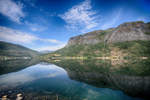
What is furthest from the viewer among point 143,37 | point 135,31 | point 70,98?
point 135,31

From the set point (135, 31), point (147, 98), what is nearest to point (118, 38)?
point (135, 31)

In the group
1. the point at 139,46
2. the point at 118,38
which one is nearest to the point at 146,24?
the point at 118,38

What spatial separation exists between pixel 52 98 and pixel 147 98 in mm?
17464

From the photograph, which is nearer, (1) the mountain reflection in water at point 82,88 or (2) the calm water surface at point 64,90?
(2) the calm water surface at point 64,90

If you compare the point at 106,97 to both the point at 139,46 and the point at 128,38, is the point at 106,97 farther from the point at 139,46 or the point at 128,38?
the point at 128,38

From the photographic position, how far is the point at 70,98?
48.8ft

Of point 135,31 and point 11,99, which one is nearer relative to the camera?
point 11,99

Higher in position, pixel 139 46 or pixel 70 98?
pixel 139 46

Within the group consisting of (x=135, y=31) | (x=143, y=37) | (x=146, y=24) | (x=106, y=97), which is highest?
(x=146, y=24)

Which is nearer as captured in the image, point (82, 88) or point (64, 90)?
point (64, 90)

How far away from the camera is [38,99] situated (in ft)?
46.6

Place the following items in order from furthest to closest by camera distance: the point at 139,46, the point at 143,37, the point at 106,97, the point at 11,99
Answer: the point at 143,37 < the point at 139,46 < the point at 106,97 < the point at 11,99

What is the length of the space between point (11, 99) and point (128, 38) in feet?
697

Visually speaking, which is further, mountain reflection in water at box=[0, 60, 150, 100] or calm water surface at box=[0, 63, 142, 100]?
mountain reflection in water at box=[0, 60, 150, 100]
